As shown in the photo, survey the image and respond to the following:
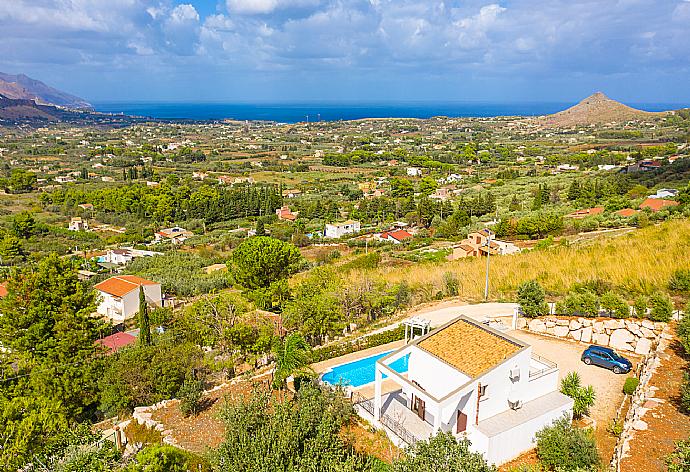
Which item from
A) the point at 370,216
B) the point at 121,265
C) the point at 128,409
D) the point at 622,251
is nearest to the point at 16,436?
the point at 128,409

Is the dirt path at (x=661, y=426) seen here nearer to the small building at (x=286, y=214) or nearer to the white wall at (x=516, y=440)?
the white wall at (x=516, y=440)

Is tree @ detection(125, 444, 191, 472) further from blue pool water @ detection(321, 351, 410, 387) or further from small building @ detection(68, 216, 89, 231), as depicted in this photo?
small building @ detection(68, 216, 89, 231)

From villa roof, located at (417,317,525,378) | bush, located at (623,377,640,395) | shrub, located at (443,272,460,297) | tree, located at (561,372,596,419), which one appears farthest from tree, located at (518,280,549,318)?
villa roof, located at (417,317,525,378)

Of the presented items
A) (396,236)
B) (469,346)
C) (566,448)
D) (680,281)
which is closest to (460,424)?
(469,346)

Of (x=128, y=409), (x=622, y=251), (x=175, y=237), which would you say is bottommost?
(x=175, y=237)

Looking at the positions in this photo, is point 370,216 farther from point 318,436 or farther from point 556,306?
point 318,436

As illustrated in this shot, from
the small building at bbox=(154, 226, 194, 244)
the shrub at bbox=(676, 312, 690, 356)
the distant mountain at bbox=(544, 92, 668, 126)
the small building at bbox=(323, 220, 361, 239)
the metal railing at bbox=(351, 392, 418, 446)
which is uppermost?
the distant mountain at bbox=(544, 92, 668, 126)

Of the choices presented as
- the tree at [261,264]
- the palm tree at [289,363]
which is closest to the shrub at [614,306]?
the palm tree at [289,363]
